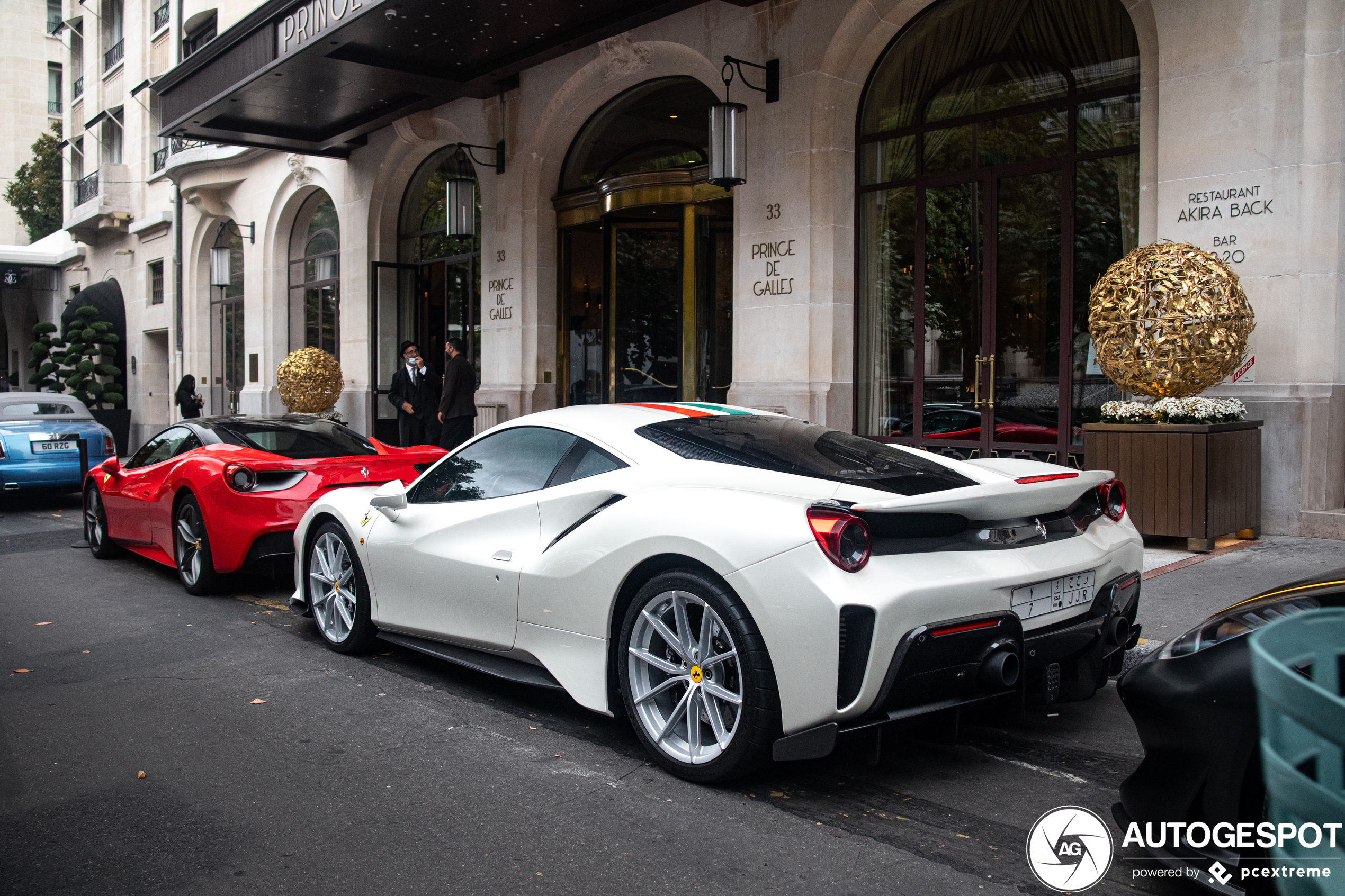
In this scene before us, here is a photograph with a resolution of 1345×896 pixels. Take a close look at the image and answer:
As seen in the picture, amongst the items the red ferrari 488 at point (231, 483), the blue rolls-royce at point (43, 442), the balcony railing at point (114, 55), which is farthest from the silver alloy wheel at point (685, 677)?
the balcony railing at point (114, 55)

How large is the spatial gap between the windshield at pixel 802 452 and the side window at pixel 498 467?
0.51 metres

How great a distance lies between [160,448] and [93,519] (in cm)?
151

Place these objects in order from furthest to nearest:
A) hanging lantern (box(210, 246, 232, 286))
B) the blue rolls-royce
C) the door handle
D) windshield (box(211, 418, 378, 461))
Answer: hanging lantern (box(210, 246, 232, 286)) < the blue rolls-royce < the door handle < windshield (box(211, 418, 378, 461))

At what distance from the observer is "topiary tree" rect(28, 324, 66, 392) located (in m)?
28.7

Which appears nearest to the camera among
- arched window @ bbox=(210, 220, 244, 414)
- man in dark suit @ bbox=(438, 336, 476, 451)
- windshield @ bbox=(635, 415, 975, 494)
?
windshield @ bbox=(635, 415, 975, 494)

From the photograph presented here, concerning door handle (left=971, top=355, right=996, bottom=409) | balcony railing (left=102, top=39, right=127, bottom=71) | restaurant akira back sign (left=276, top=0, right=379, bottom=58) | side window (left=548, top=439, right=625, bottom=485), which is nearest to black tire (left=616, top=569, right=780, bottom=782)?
side window (left=548, top=439, right=625, bottom=485)

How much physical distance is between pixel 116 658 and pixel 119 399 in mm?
26724

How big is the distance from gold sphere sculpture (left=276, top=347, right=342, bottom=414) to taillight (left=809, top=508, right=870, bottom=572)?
16004 millimetres

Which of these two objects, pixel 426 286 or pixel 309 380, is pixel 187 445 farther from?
pixel 426 286

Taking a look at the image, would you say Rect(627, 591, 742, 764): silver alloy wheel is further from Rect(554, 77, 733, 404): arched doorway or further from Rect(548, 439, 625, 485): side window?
Rect(554, 77, 733, 404): arched doorway

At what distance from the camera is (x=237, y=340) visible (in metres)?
25.7

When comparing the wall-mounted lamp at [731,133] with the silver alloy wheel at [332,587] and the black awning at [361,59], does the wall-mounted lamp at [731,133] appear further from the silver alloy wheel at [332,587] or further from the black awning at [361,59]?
the silver alloy wheel at [332,587]

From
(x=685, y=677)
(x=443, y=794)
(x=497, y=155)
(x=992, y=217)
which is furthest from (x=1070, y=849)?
(x=497, y=155)

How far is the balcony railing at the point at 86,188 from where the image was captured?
3141cm
